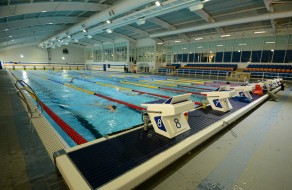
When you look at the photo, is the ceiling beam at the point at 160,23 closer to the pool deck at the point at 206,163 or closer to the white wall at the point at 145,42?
the white wall at the point at 145,42

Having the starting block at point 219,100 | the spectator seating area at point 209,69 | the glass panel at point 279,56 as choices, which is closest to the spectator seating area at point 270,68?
the glass panel at point 279,56

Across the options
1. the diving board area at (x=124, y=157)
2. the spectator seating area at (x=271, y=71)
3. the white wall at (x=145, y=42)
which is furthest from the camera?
the white wall at (x=145, y=42)

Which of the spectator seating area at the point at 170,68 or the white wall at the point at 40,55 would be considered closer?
the spectator seating area at the point at 170,68

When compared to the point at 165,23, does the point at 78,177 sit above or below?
below

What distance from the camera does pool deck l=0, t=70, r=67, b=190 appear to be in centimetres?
154

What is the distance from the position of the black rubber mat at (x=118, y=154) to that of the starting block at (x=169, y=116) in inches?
3.7

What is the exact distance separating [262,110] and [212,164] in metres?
3.75

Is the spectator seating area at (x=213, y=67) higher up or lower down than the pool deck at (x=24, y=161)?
higher up

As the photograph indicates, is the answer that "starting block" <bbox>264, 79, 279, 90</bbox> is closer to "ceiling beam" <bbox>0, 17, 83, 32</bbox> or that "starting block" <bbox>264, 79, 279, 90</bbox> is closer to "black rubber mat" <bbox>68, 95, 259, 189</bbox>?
"black rubber mat" <bbox>68, 95, 259, 189</bbox>

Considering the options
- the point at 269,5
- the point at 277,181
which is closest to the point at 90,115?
the point at 277,181

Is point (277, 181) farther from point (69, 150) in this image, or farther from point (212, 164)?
point (69, 150)

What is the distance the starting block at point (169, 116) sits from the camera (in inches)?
93.2

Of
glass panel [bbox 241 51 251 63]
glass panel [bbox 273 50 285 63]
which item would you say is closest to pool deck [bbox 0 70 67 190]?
glass panel [bbox 241 51 251 63]

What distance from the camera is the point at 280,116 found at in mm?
4160
